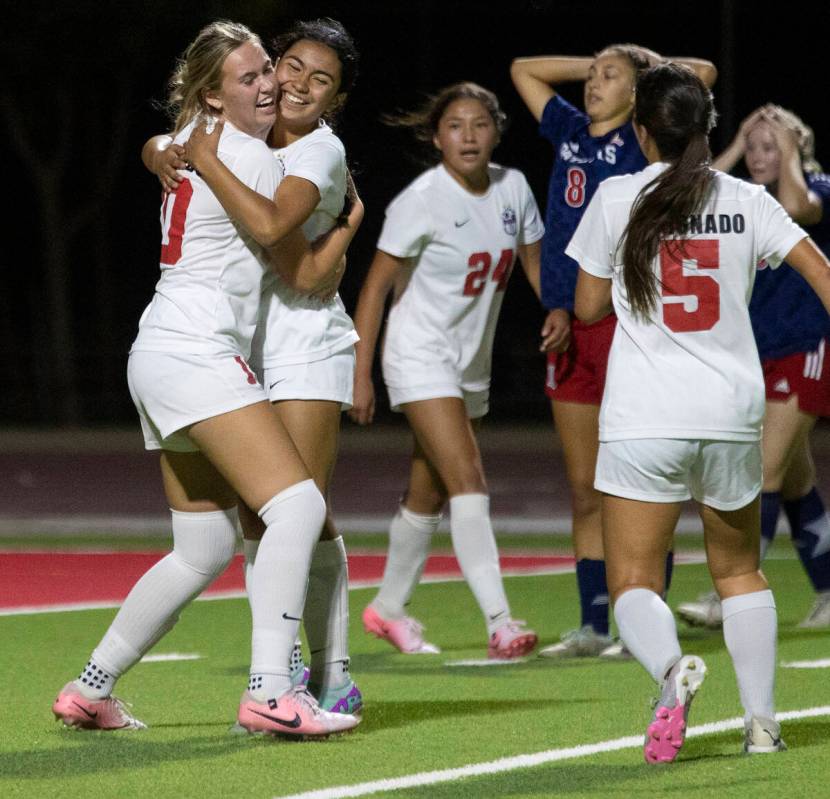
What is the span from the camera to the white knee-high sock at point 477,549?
802 cm

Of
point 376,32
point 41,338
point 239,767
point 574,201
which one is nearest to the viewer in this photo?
point 239,767

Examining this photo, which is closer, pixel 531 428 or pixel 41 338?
pixel 531 428

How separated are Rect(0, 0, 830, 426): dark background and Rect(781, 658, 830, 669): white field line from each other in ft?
75.7

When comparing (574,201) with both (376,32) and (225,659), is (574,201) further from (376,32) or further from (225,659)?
(376,32)

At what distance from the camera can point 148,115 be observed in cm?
3675

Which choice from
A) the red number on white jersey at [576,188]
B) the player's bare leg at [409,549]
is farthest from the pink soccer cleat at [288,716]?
the red number on white jersey at [576,188]

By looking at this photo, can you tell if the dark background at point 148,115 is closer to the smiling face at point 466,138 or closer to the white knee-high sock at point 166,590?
the smiling face at point 466,138

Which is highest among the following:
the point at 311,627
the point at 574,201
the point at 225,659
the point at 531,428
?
the point at 574,201

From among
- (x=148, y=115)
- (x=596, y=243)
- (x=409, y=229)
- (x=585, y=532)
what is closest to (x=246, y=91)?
(x=596, y=243)

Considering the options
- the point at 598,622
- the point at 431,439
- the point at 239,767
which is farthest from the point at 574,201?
the point at 239,767

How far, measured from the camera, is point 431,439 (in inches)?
320

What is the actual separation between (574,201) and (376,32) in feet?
94.4

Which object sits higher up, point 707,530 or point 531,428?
point 707,530

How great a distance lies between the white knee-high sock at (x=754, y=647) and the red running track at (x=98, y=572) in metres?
5.07
